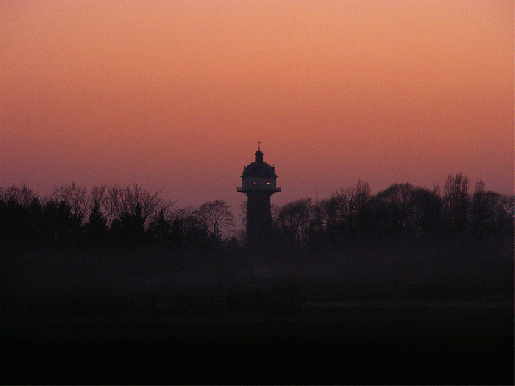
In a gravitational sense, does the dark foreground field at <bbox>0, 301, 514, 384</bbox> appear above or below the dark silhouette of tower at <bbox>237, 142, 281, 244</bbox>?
below

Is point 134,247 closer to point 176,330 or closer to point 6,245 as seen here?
point 6,245

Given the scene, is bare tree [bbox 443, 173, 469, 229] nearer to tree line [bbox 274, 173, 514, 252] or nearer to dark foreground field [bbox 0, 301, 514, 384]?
tree line [bbox 274, 173, 514, 252]

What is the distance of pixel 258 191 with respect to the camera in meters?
122

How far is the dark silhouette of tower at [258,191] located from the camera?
11369cm

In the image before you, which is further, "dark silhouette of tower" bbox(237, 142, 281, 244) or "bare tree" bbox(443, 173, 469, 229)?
"dark silhouette of tower" bbox(237, 142, 281, 244)

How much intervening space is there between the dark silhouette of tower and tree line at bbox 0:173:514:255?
40.9ft

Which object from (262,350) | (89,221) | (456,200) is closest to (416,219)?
(456,200)

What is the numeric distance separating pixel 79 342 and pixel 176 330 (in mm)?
5639

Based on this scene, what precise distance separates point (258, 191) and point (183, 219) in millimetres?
37844

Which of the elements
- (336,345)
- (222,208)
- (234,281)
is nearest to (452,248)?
(234,281)

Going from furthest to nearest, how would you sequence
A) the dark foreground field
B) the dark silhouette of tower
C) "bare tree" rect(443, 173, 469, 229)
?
the dark silhouette of tower → "bare tree" rect(443, 173, 469, 229) → the dark foreground field

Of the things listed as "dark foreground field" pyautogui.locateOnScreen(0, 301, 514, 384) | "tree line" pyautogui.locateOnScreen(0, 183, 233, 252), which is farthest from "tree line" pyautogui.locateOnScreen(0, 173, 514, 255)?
"dark foreground field" pyautogui.locateOnScreen(0, 301, 514, 384)

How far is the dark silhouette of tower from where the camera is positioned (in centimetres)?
11369

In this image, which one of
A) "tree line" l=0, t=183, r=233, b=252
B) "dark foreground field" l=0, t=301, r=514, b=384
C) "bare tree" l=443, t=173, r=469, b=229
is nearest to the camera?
"dark foreground field" l=0, t=301, r=514, b=384
